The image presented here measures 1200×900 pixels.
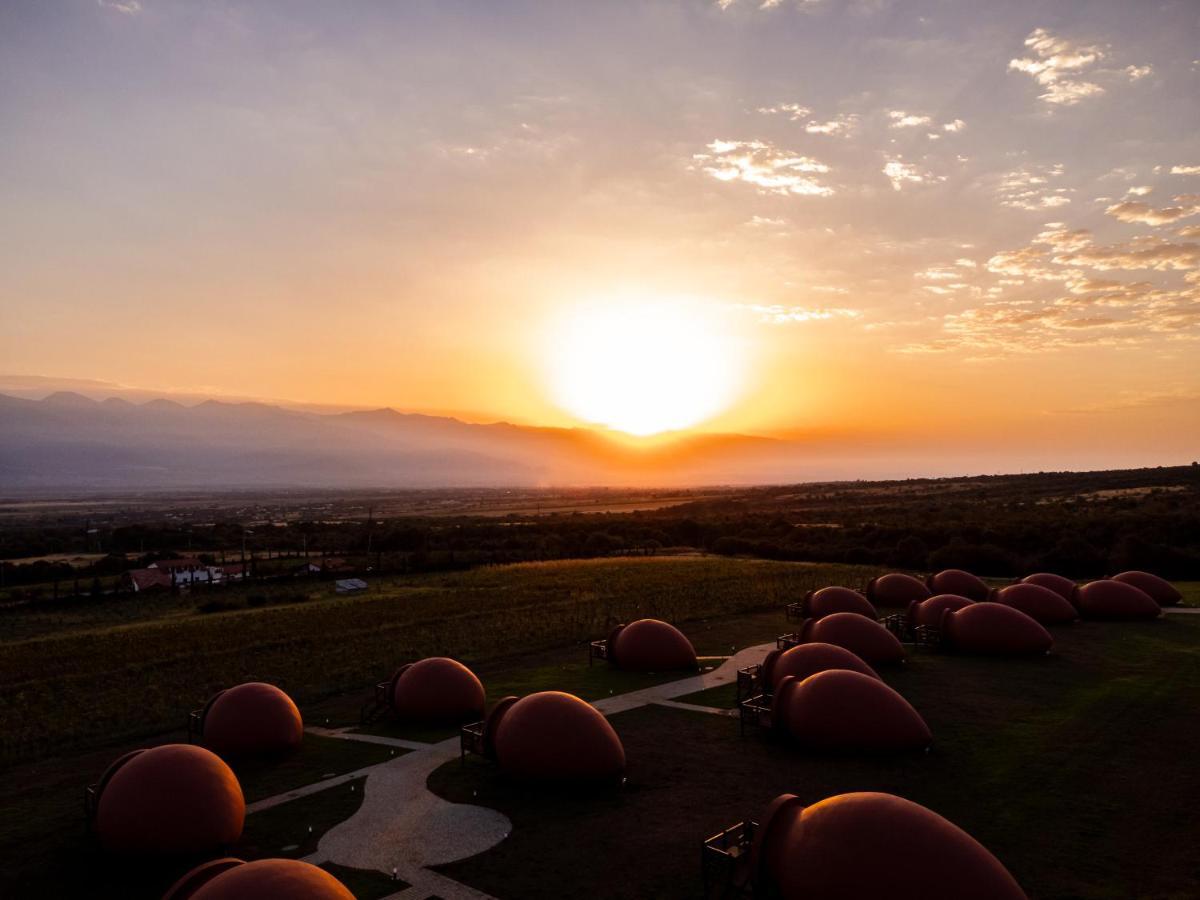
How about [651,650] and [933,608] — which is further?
[933,608]

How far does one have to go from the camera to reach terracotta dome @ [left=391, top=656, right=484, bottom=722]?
85.9 ft

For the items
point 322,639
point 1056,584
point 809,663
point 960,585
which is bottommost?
point 322,639

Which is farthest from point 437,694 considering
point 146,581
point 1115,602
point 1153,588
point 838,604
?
point 146,581

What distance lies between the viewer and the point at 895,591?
48844 millimetres

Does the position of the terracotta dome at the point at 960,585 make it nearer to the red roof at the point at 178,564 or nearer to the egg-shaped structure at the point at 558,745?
the egg-shaped structure at the point at 558,745

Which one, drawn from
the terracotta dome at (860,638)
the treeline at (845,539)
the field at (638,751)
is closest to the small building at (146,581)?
the treeline at (845,539)

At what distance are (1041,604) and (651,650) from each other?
69.8 ft

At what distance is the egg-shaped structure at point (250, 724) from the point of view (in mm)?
23062

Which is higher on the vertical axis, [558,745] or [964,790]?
[558,745]

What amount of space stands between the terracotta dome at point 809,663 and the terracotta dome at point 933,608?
1310 centimetres

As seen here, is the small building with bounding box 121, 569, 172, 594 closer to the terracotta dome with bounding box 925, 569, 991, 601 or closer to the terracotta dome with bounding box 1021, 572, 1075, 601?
the terracotta dome with bounding box 925, 569, 991, 601

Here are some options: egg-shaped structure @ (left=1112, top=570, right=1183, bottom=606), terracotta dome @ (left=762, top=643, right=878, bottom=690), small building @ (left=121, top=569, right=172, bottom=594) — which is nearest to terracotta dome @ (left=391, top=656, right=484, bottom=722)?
terracotta dome @ (left=762, top=643, right=878, bottom=690)

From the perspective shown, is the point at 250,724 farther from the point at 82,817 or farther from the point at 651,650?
the point at 651,650

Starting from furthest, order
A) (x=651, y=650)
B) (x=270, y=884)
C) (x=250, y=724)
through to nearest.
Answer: (x=651, y=650), (x=250, y=724), (x=270, y=884)
